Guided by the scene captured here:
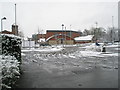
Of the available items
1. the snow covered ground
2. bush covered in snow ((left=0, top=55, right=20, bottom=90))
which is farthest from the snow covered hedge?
the snow covered ground

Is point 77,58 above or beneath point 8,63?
beneath

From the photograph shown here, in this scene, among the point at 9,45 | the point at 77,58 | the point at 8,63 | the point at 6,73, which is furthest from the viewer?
the point at 77,58

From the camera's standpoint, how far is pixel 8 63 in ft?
19.9

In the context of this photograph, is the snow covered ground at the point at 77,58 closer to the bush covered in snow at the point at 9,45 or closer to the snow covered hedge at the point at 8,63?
the bush covered in snow at the point at 9,45

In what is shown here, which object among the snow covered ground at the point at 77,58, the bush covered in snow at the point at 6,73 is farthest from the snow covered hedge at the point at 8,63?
the snow covered ground at the point at 77,58

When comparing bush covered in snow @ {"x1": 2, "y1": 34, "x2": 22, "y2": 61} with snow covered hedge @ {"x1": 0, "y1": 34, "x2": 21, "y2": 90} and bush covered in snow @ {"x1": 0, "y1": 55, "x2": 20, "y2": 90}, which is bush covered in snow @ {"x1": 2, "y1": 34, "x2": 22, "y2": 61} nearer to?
snow covered hedge @ {"x1": 0, "y1": 34, "x2": 21, "y2": 90}

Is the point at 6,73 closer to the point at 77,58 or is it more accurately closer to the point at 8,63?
the point at 8,63

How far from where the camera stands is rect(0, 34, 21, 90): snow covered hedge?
535cm

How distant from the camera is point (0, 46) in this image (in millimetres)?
6801

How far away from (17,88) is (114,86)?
3.56 m

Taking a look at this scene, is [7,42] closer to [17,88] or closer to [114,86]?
[17,88]

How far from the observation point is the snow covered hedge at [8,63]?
5.35 metres

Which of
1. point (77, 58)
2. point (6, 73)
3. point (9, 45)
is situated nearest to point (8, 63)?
point (6, 73)

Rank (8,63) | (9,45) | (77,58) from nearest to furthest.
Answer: (8,63) → (9,45) → (77,58)
